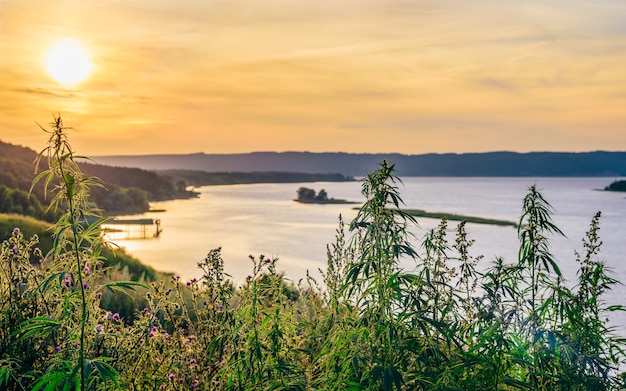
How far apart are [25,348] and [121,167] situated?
116m

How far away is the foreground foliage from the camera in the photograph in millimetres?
3258

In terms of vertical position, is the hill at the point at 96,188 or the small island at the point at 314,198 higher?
the hill at the point at 96,188

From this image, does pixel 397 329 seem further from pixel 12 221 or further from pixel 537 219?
pixel 12 221

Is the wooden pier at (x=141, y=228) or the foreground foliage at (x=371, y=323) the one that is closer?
the foreground foliage at (x=371, y=323)

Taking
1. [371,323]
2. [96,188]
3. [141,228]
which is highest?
[371,323]

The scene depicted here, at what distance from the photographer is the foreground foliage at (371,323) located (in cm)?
326

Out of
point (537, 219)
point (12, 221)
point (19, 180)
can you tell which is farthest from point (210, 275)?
point (19, 180)

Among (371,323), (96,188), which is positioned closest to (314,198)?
(96,188)

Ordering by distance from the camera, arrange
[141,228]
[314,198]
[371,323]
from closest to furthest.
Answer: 1. [371,323]
2. [141,228]
3. [314,198]

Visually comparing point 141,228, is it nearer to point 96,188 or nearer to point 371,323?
point 96,188

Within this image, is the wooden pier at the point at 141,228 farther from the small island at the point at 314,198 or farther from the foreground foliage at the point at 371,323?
the small island at the point at 314,198

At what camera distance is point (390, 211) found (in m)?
3.40

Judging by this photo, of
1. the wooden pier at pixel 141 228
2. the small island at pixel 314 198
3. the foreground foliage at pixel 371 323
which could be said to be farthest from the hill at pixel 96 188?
the small island at pixel 314 198

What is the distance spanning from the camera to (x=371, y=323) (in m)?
3.39
